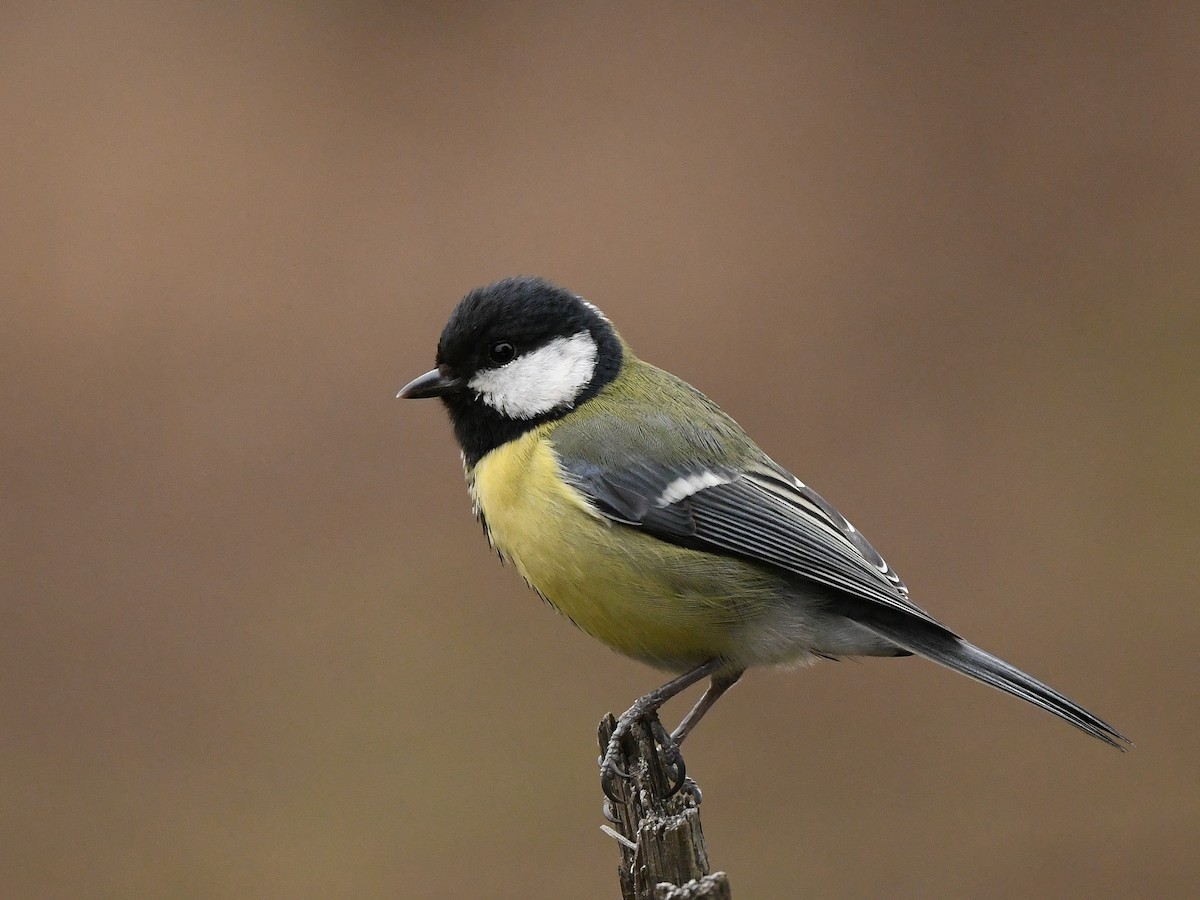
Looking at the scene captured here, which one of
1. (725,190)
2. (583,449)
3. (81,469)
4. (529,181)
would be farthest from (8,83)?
(583,449)

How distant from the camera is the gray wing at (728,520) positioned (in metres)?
2.29

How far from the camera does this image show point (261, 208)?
169 inches

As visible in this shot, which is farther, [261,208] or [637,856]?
[261,208]

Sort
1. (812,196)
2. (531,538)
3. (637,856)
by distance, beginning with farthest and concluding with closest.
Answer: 1. (812,196)
2. (531,538)
3. (637,856)

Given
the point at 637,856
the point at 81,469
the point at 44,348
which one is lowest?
the point at 637,856

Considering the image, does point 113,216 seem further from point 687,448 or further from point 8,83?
point 687,448

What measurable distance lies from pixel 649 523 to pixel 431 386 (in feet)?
1.69

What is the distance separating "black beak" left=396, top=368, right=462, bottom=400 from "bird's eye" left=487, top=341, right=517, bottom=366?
0.08 m

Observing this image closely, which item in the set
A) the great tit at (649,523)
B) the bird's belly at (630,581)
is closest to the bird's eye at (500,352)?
the great tit at (649,523)

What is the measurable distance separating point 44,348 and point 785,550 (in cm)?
283

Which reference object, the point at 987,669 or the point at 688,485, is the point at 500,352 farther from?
the point at 987,669

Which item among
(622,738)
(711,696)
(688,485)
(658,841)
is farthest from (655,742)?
(688,485)

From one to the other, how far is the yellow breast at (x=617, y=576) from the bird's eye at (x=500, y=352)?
0.23 metres

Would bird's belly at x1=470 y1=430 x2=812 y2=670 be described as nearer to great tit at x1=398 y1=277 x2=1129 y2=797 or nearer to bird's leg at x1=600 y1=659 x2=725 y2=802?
great tit at x1=398 y1=277 x2=1129 y2=797
